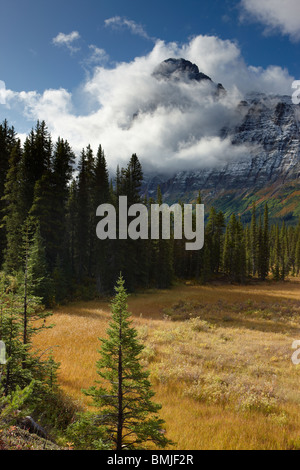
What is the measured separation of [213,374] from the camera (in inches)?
401

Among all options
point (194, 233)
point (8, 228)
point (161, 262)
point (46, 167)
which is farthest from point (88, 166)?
point (194, 233)

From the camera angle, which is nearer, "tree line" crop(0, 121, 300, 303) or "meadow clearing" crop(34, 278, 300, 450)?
"meadow clearing" crop(34, 278, 300, 450)

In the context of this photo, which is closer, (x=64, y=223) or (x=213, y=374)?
(x=213, y=374)

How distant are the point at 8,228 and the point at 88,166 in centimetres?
1481

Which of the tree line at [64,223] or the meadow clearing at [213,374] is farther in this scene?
the tree line at [64,223]

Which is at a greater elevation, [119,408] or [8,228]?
[8,228]

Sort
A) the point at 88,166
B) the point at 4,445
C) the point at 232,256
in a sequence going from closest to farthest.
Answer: the point at 4,445, the point at 88,166, the point at 232,256

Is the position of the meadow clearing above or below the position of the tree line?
below

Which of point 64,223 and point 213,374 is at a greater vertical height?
point 64,223

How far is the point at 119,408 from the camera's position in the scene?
4.28 meters

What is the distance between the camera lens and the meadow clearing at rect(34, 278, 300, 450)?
6.29 m

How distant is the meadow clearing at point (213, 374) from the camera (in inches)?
248

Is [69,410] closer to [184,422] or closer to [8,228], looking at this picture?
[184,422]

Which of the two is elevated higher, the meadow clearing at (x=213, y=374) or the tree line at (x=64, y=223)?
the tree line at (x=64, y=223)
